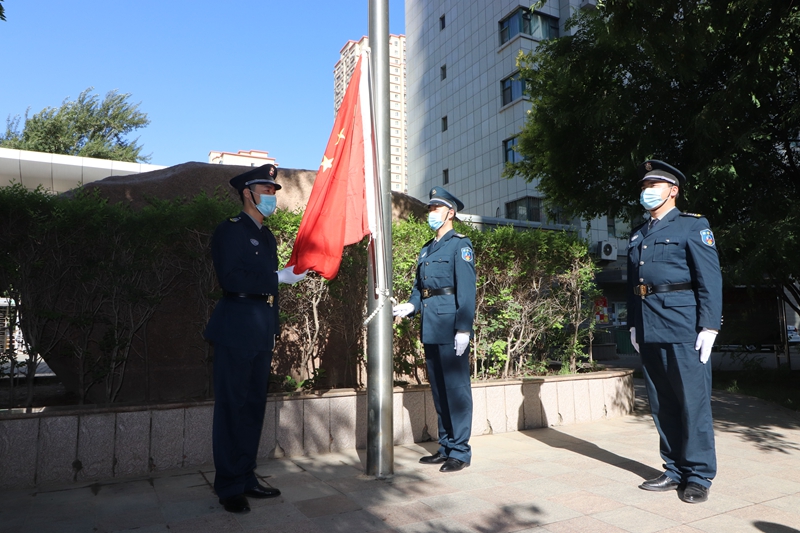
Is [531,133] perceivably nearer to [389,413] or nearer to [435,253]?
[435,253]

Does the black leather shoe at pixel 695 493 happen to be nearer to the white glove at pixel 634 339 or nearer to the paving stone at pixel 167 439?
the white glove at pixel 634 339

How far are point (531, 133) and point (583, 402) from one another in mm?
10392

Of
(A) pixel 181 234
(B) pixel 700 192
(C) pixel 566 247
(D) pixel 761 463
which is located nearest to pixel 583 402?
(C) pixel 566 247

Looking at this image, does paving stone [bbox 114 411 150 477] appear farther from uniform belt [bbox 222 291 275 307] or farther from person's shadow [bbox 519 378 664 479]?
person's shadow [bbox 519 378 664 479]

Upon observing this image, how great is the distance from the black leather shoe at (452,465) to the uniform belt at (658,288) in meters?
1.91

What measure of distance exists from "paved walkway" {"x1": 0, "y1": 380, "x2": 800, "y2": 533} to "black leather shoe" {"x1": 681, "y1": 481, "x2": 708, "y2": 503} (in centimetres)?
6

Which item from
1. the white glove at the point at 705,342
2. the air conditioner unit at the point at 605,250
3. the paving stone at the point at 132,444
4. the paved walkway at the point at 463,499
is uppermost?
the air conditioner unit at the point at 605,250

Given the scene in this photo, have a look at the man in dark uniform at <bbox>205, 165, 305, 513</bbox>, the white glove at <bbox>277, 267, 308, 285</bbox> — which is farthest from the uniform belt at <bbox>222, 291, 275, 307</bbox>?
the white glove at <bbox>277, 267, 308, 285</bbox>

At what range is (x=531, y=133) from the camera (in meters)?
16.2

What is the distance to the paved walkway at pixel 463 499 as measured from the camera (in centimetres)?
362

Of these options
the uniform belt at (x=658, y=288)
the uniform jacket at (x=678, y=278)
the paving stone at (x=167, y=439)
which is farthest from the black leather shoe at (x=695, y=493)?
the paving stone at (x=167, y=439)

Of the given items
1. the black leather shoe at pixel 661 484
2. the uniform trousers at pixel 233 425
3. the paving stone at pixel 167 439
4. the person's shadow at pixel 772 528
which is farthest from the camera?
the paving stone at pixel 167 439

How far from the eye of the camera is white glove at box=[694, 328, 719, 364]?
163 inches

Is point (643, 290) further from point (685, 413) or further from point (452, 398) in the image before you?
point (452, 398)
